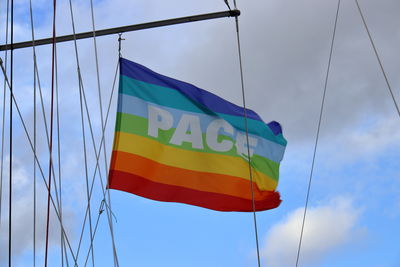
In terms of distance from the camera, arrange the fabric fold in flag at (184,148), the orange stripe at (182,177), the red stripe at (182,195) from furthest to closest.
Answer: the fabric fold in flag at (184,148)
the orange stripe at (182,177)
the red stripe at (182,195)

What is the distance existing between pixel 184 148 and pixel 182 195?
109 cm

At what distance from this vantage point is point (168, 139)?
1295 cm

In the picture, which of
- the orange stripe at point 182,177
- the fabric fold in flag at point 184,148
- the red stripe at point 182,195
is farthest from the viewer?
the fabric fold in flag at point 184,148

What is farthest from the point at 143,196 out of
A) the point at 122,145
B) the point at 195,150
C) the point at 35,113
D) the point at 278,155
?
the point at 278,155

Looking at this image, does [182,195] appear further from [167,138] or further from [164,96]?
[164,96]

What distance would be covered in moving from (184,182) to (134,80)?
2.45m

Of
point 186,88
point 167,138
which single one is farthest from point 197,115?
point 167,138

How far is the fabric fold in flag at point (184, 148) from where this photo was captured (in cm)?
1223

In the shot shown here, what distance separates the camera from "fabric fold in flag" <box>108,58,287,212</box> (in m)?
12.2

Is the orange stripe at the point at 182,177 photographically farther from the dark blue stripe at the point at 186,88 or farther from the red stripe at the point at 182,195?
the dark blue stripe at the point at 186,88

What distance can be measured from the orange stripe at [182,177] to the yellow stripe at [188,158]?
0.11m

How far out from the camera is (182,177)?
1286cm

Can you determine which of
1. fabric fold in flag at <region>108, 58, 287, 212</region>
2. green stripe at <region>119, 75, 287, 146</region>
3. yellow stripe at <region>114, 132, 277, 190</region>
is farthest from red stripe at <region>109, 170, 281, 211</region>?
green stripe at <region>119, 75, 287, 146</region>

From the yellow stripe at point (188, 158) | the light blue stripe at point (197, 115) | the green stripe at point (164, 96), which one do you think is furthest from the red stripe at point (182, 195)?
the green stripe at point (164, 96)
